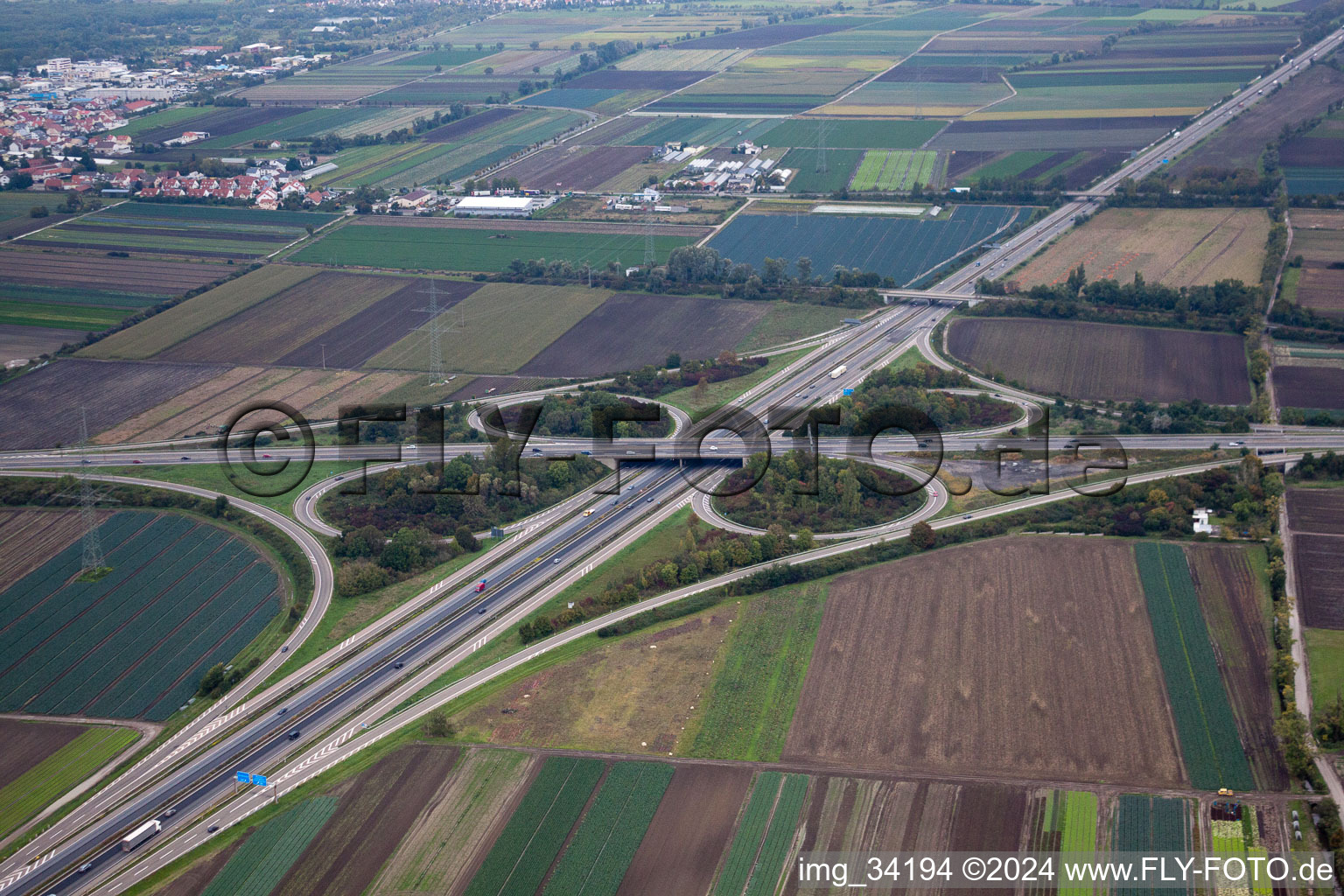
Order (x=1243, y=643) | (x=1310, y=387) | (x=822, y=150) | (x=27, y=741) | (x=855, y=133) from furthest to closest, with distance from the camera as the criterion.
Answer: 1. (x=855, y=133)
2. (x=822, y=150)
3. (x=1310, y=387)
4. (x=1243, y=643)
5. (x=27, y=741)

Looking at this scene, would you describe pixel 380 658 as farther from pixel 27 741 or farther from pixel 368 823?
pixel 27 741

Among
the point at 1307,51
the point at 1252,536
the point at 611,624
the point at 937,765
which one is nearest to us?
the point at 937,765

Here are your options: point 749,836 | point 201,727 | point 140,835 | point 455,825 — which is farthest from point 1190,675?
point 140,835

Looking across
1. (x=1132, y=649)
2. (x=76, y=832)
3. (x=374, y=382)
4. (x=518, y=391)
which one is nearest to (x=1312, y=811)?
(x=1132, y=649)

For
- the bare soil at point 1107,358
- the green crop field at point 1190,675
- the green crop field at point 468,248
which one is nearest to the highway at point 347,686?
the green crop field at point 1190,675

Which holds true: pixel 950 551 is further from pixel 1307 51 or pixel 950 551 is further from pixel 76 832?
pixel 1307 51

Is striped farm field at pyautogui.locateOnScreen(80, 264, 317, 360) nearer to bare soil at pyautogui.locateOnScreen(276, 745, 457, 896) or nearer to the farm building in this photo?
the farm building

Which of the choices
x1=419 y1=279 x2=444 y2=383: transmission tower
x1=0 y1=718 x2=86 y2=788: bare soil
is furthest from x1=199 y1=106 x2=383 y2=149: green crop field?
x1=0 y1=718 x2=86 y2=788: bare soil
